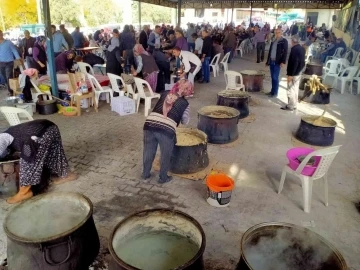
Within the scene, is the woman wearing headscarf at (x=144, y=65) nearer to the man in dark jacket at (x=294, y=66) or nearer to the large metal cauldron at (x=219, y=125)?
the large metal cauldron at (x=219, y=125)

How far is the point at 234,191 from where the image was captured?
14.9 ft

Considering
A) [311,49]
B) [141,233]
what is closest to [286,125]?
[141,233]

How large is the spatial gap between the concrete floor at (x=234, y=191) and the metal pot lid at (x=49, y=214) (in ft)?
1.80

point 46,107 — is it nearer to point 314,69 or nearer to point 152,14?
point 314,69

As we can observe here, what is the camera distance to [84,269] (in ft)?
9.66

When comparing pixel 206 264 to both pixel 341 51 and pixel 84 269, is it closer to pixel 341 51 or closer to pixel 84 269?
pixel 84 269

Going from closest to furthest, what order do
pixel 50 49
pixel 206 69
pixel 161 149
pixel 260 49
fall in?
pixel 161 149
pixel 50 49
pixel 206 69
pixel 260 49

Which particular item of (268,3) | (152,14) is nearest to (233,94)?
(268,3)

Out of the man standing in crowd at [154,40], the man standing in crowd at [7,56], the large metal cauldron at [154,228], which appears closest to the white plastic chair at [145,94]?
the man standing in crowd at [7,56]

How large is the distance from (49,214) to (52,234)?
209mm

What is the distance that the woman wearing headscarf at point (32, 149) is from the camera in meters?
3.90

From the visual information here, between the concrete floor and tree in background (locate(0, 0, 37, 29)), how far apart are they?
30.0 meters

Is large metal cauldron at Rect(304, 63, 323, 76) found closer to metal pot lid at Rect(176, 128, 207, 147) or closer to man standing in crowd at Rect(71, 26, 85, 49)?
metal pot lid at Rect(176, 128, 207, 147)

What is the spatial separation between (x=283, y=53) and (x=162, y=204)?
254 inches
